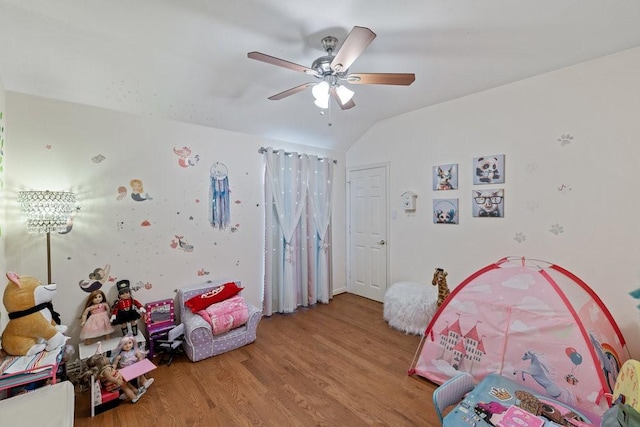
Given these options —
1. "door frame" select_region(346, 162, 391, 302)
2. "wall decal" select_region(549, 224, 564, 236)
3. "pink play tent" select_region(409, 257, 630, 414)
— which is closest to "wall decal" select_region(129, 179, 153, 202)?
"door frame" select_region(346, 162, 391, 302)

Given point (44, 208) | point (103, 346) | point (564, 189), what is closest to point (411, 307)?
point (564, 189)

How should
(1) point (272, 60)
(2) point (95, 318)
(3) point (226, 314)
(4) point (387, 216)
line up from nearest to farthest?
1. (1) point (272, 60)
2. (2) point (95, 318)
3. (3) point (226, 314)
4. (4) point (387, 216)

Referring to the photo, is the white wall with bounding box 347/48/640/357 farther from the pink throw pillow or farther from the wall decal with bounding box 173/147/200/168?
the wall decal with bounding box 173/147/200/168

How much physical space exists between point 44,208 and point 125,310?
1.05 metres

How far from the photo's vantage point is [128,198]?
2635 millimetres

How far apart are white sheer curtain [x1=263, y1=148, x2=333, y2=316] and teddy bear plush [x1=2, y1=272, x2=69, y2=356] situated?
6.71 feet

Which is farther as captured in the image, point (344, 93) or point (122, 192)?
point (122, 192)

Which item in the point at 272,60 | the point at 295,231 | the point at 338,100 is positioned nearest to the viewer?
the point at 272,60

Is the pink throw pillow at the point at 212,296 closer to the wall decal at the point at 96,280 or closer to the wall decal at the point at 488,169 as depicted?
the wall decal at the point at 96,280

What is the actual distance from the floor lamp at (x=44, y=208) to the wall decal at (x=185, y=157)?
40.8 inches

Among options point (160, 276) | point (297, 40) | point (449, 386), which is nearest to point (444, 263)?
point (449, 386)

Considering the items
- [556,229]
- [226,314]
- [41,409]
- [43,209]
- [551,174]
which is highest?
[551,174]

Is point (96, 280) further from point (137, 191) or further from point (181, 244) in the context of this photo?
point (137, 191)

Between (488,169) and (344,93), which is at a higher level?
(344,93)
